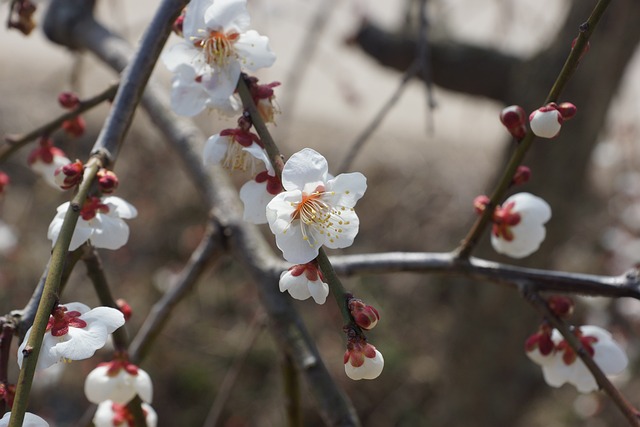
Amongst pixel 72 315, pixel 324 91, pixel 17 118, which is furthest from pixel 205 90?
pixel 324 91

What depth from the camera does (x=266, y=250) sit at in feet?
3.52

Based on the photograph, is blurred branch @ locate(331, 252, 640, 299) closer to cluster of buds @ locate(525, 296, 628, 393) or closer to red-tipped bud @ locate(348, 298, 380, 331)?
cluster of buds @ locate(525, 296, 628, 393)

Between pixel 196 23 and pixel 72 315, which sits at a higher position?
pixel 196 23

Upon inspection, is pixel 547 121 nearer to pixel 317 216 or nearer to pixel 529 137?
pixel 529 137

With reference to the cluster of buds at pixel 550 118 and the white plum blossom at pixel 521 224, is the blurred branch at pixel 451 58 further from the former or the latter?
the cluster of buds at pixel 550 118

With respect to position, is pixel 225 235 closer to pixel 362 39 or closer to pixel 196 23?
pixel 196 23

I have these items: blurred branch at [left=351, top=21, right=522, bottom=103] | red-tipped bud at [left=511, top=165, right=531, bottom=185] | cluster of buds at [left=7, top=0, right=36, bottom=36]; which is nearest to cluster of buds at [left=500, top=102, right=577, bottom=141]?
red-tipped bud at [left=511, top=165, right=531, bottom=185]

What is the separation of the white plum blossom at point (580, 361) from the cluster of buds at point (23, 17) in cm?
78

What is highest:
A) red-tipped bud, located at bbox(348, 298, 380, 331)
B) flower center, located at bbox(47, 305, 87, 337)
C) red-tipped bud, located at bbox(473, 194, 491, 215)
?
red-tipped bud, located at bbox(348, 298, 380, 331)

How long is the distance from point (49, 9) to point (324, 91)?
4.45m

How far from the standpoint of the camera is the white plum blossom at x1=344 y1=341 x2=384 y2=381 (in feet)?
1.73

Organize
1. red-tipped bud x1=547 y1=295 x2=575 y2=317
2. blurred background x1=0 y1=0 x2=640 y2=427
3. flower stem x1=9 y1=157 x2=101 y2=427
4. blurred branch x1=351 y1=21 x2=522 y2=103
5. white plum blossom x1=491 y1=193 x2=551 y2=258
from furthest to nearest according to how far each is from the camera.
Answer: blurred branch x1=351 y1=21 x2=522 y2=103 < blurred background x1=0 y1=0 x2=640 y2=427 < white plum blossom x1=491 y1=193 x2=551 y2=258 < red-tipped bud x1=547 y1=295 x2=575 y2=317 < flower stem x1=9 y1=157 x2=101 y2=427

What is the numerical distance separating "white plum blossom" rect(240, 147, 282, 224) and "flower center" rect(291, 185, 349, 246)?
0.20ft

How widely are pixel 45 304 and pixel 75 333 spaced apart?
0.06m
